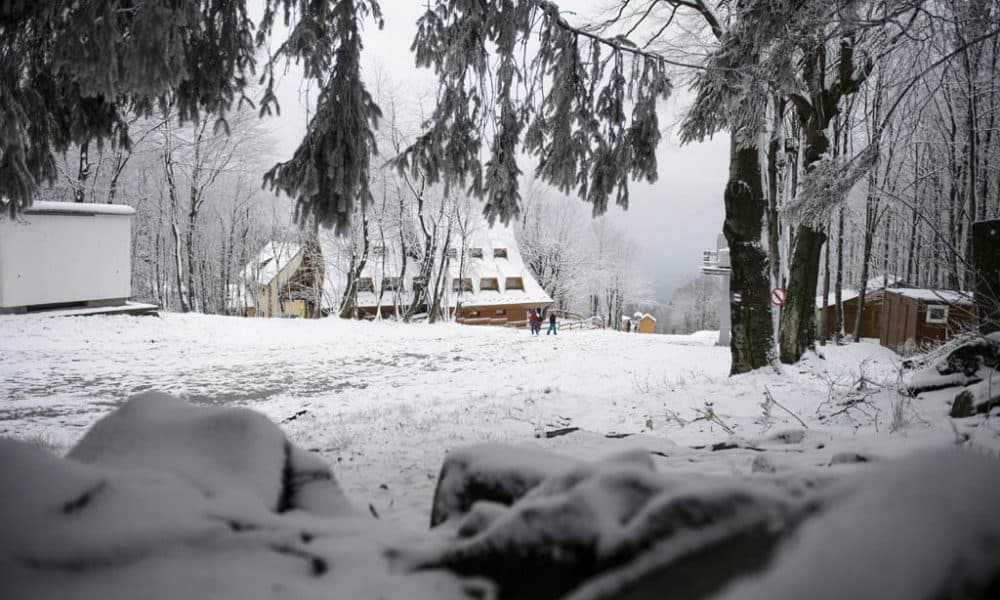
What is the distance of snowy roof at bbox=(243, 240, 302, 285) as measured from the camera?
37062 mm

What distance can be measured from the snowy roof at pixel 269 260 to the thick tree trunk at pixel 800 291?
1256 inches

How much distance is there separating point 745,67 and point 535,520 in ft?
20.8

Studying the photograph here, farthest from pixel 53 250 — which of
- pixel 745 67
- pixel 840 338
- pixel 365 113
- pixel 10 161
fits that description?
pixel 840 338

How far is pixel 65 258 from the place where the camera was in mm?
17469

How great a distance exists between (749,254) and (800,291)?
8.06 feet

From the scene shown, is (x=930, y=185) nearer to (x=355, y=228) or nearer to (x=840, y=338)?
(x=840, y=338)

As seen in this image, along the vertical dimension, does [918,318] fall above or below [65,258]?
below

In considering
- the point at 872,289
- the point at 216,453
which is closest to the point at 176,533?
the point at 216,453

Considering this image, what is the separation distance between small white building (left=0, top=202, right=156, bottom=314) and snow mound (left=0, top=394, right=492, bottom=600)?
1926 cm

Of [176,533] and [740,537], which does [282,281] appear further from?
[740,537]

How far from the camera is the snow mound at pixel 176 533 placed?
141 centimetres

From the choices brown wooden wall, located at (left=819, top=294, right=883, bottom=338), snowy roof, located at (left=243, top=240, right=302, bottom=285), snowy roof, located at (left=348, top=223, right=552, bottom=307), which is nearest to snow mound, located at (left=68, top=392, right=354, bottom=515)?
brown wooden wall, located at (left=819, top=294, right=883, bottom=338)

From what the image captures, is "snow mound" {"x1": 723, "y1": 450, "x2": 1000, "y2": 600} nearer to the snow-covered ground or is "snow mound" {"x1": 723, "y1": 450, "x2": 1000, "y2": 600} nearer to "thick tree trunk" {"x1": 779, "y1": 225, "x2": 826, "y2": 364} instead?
the snow-covered ground

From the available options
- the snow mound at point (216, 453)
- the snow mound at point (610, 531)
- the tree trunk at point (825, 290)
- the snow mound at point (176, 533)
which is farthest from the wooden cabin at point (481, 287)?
the snow mound at point (610, 531)
